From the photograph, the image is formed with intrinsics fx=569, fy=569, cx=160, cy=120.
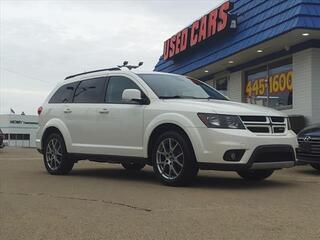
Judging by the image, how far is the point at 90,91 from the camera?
10320mm

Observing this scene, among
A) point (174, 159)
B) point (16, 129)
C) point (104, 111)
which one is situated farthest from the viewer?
point (16, 129)

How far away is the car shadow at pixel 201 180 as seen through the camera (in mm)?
8523

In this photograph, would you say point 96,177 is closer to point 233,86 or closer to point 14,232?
point 14,232

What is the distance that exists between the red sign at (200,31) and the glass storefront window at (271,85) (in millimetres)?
1911

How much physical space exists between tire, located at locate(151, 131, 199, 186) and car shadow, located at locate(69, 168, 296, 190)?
0.28m

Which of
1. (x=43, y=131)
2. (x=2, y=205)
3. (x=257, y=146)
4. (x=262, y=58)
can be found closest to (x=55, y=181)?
(x=43, y=131)

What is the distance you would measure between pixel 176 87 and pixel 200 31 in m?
10.9

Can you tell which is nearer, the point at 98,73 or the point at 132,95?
the point at 132,95

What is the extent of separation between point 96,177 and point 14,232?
15.5 ft

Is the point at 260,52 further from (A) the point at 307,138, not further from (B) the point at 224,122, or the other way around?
(B) the point at 224,122

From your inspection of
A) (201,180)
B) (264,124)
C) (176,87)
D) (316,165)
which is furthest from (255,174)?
(316,165)

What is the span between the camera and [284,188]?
27.2ft

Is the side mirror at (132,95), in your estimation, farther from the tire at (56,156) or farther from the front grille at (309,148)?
the front grille at (309,148)

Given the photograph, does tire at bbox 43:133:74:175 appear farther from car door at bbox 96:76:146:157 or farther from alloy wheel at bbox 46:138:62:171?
car door at bbox 96:76:146:157
